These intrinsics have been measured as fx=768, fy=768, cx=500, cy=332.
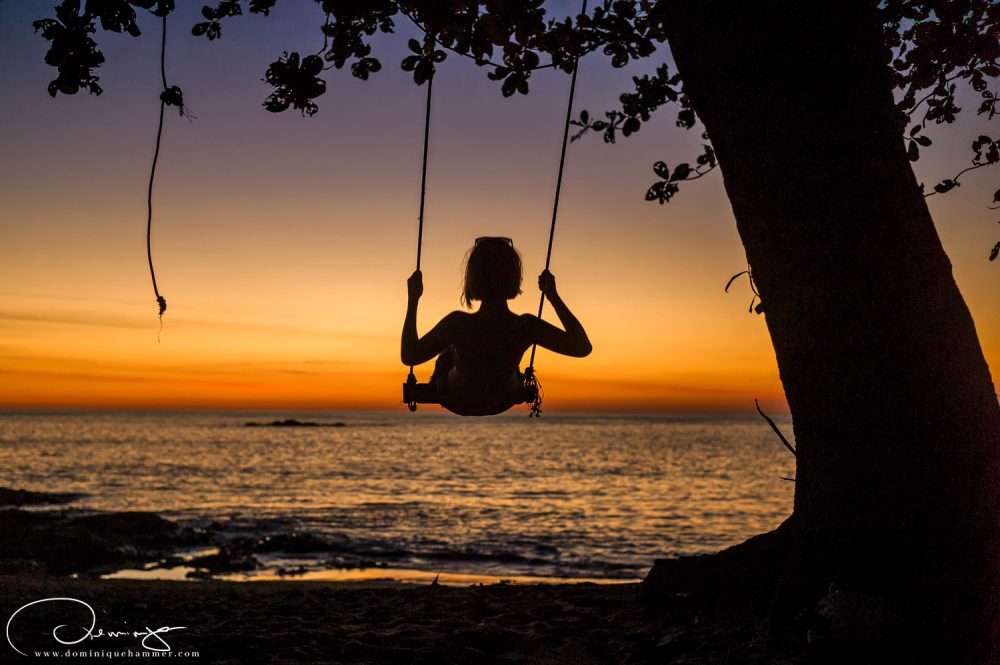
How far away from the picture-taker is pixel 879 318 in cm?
258

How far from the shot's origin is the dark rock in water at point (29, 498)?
23312 mm

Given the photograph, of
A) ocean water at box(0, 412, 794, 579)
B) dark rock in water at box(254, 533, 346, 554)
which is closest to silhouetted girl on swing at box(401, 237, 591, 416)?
ocean water at box(0, 412, 794, 579)

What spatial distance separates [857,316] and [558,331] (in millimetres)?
2109

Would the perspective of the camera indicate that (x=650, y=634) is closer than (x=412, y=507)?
Yes

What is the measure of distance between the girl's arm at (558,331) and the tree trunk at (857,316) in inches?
67.1

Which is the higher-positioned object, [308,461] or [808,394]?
[808,394]

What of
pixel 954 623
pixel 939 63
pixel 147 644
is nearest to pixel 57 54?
pixel 147 644

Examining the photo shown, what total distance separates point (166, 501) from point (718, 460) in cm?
3338

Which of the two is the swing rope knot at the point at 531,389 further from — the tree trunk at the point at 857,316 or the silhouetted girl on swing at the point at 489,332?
the tree trunk at the point at 857,316

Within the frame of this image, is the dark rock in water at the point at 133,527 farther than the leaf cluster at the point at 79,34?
Yes

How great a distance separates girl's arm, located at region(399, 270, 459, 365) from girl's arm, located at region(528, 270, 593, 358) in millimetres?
521

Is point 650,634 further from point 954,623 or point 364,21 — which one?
point 364,21

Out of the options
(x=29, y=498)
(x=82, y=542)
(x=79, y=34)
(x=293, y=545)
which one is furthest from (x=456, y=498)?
(x=79, y=34)

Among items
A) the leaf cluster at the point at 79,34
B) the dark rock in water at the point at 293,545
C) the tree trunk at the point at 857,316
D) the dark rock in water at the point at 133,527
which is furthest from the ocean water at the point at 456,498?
the leaf cluster at the point at 79,34
